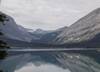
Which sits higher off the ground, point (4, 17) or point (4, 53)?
point (4, 17)

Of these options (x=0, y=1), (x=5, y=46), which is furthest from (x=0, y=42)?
(x=0, y=1)

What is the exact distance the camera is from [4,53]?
12391 millimetres

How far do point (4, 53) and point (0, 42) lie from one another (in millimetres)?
652

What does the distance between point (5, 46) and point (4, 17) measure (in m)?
1.22

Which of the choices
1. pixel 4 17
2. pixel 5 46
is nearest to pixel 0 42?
pixel 5 46

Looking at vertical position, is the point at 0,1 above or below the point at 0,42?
above

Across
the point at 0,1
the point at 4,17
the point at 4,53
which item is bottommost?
the point at 4,53

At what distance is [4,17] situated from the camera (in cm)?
1219

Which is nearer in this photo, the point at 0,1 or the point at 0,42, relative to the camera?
the point at 0,42

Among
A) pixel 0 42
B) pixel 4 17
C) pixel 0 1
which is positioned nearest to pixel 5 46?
pixel 0 42

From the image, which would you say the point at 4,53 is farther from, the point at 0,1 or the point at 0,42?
the point at 0,1

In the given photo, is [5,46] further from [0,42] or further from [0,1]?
[0,1]

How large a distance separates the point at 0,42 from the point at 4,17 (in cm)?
108

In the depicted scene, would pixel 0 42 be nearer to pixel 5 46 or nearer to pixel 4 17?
pixel 5 46
